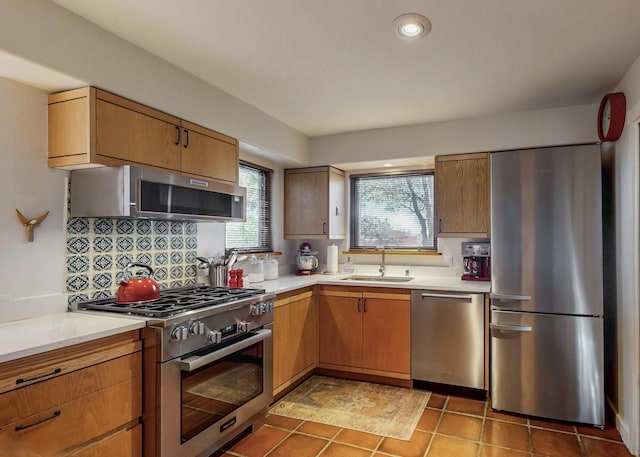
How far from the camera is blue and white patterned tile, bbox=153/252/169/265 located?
2744 mm

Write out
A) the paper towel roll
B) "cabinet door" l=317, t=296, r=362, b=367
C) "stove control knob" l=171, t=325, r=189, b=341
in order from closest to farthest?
"stove control knob" l=171, t=325, r=189, b=341 < "cabinet door" l=317, t=296, r=362, b=367 < the paper towel roll

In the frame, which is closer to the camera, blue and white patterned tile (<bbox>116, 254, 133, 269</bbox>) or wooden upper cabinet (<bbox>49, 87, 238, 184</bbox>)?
wooden upper cabinet (<bbox>49, 87, 238, 184</bbox>)

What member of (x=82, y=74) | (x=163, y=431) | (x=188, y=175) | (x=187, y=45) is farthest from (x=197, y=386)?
(x=187, y=45)

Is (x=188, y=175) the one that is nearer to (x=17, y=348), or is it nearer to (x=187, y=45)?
(x=187, y=45)

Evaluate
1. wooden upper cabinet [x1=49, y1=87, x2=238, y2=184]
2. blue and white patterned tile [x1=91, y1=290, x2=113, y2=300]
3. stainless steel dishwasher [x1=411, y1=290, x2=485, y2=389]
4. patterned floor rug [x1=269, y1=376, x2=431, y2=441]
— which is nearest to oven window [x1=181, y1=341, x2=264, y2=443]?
patterned floor rug [x1=269, y1=376, x2=431, y2=441]

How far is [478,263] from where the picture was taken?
3627mm

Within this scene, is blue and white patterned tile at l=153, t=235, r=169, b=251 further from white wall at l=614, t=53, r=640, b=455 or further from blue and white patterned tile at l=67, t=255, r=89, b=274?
white wall at l=614, t=53, r=640, b=455

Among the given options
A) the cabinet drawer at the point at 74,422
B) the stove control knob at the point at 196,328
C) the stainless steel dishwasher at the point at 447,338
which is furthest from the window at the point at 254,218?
the cabinet drawer at the point at 74,422

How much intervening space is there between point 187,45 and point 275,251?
7.44 ft

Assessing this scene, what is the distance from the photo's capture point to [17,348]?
1483mm

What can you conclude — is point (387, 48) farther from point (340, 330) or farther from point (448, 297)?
point (340, 330)

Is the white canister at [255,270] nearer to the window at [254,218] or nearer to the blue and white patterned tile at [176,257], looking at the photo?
the window at [254,218]

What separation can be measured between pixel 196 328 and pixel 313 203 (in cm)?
224

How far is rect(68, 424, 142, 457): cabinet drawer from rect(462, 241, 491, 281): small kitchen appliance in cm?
Answer: 277
